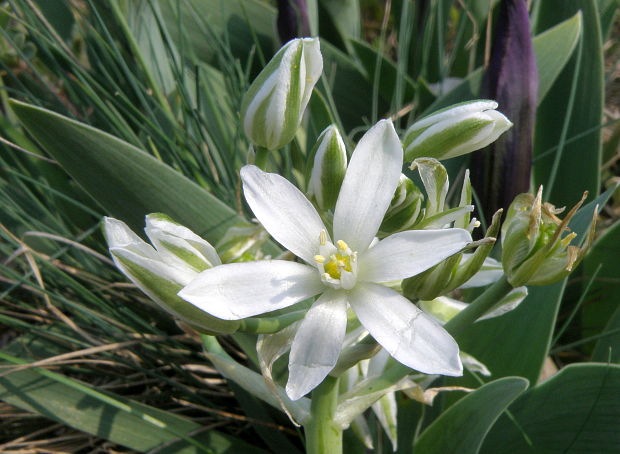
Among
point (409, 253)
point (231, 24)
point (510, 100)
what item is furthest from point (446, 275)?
point (231, 24)

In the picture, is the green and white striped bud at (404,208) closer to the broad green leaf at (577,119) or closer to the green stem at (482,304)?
the green stem at (482,304)

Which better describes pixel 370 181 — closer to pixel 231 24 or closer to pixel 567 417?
pixel 567 417

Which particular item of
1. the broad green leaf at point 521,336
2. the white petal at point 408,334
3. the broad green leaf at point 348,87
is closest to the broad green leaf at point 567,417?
the broad green leaf at point 521,336

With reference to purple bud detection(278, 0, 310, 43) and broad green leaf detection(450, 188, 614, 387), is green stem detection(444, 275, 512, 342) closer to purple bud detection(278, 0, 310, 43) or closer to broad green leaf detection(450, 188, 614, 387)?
broad green leaf detection(450, 188, 614, 387)

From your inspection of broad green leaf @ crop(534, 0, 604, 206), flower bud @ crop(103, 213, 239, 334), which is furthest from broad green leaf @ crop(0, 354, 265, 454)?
broad green leaf @ crop(534, 0, 604, 206)

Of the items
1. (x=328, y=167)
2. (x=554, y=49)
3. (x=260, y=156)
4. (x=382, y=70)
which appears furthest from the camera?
(x=382, y=70)

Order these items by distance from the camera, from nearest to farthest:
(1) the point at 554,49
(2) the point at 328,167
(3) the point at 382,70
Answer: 1. (2) the point at 328,167
2. (1) the point at 554,49
3. (3) the point at 382,70

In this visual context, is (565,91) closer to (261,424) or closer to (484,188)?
(484,188)
